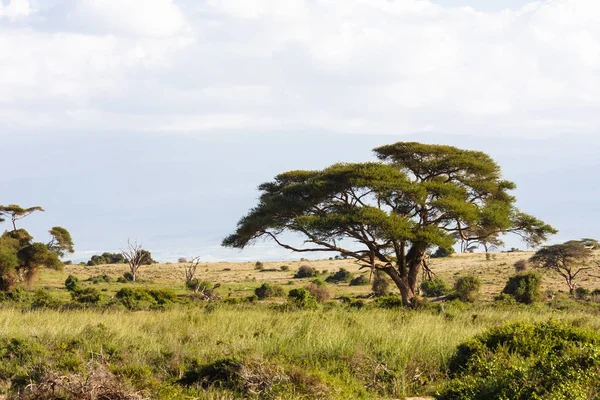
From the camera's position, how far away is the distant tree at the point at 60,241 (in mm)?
51344

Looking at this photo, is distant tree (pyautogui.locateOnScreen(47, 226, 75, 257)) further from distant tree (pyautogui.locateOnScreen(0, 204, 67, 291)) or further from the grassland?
the grassland

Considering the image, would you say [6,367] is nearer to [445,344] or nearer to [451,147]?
[445,344]

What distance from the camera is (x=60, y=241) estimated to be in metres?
51.8

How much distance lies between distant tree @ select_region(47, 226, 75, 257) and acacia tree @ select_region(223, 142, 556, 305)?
26385 millimetres

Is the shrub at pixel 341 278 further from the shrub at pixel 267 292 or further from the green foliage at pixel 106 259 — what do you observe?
the green foliage at pixel 106 259

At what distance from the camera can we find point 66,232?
52.6 m

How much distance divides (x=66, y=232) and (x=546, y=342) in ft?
158

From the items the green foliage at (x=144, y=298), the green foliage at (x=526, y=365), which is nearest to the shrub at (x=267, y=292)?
the green foliage at (x=144, y=298)

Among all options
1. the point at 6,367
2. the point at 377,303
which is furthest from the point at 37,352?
the point at 377,303

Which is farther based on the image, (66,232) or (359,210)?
(66,232)

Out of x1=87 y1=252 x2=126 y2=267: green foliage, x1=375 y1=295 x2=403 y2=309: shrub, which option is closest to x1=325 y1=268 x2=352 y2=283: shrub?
x1=375 y1=295 x2=403 y2=309: shrub

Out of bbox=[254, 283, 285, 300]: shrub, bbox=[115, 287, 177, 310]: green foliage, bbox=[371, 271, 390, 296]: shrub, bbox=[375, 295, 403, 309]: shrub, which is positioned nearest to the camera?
bbox=[375, 295, 403, 309]: shrub

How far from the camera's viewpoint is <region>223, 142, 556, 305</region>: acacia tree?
25.9 metres

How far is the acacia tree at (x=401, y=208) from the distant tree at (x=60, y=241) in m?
26.4
